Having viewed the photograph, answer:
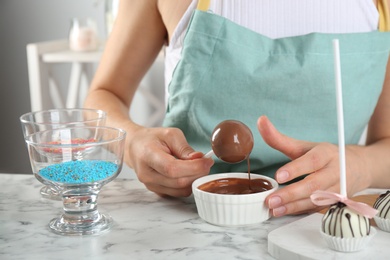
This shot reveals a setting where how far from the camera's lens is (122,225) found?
95 cm

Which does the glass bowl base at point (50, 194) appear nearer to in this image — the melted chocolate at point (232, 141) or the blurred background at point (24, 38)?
the melted chocolate at point (232, 141)

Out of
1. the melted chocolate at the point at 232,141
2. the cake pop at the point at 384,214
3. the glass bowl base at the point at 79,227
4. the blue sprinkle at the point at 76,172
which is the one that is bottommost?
the glass bowl base at the point at 79,227

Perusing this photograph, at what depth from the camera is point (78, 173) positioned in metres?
0.92

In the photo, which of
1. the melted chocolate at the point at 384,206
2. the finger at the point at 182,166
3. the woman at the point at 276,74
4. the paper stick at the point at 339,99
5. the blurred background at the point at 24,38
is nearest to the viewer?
the paper stick at the point at 339,99

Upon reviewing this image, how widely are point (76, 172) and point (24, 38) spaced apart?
8.30ft

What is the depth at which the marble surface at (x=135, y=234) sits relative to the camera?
846mm

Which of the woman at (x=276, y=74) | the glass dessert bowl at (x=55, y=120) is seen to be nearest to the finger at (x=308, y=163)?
the woman at (x=276, y=74)

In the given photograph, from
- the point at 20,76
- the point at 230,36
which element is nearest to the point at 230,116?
the point at 230,36

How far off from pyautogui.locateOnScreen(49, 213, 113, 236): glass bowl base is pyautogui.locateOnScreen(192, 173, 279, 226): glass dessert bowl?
13cm

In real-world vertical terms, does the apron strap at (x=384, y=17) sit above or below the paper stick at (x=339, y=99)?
above

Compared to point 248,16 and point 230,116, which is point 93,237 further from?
point 248,16

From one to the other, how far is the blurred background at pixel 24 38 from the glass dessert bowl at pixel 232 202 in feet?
7.35

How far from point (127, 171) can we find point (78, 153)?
2.22m

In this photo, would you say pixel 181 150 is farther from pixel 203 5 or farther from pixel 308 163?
pixel 203 5
